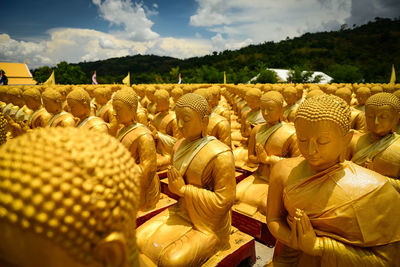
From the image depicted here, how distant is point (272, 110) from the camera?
4441 millimetres

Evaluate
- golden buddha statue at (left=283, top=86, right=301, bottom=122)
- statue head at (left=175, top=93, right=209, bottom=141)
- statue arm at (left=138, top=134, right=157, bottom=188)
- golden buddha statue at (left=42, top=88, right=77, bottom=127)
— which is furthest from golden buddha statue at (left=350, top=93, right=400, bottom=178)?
golden buddha statue at (left=42, top=88, right=77, bottom=127)

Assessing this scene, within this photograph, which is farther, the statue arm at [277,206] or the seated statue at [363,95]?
the seated statue at [363,95]

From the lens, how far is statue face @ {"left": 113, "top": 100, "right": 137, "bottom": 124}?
4042 mm

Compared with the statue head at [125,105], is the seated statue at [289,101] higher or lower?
Result: lower

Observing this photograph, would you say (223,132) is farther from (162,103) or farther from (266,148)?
(162,103)

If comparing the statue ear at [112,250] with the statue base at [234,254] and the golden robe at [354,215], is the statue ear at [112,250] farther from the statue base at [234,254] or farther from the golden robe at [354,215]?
the statue base at [234,254]

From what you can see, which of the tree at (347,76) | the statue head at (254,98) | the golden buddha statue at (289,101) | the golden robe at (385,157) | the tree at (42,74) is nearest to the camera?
the golden robe at (385,157)

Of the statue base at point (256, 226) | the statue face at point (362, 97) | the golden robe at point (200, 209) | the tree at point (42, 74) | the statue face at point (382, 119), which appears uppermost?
the tree at point (42, 74)

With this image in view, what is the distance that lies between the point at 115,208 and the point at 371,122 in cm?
345

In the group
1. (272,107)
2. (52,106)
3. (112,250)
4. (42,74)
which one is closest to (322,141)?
(112,250)

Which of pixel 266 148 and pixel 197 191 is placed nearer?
pixel 197 191

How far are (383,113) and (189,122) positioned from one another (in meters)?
2.37

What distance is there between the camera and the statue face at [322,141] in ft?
5.66

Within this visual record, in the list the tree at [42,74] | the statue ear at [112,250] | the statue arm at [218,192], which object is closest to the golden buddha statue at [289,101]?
the statue arm at [218,192]
